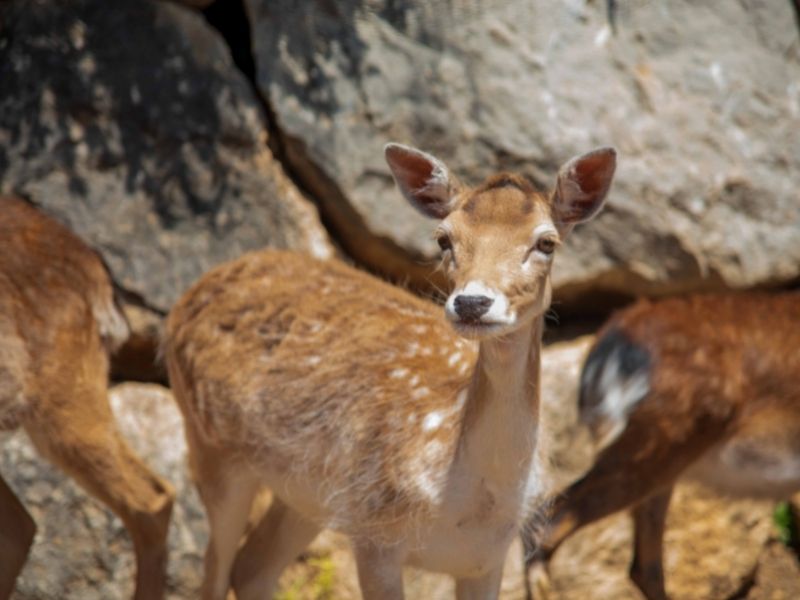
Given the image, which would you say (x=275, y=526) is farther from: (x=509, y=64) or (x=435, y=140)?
(x=509, y=64)

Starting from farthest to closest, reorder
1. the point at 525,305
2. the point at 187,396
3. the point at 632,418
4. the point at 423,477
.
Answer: the point at 632,418
the point at 187,396
the point at 423,477
the point at 525,305

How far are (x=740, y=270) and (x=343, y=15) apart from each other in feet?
8.17

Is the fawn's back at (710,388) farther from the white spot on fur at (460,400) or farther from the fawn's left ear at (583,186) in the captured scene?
the fawn's left ear at (583,186)

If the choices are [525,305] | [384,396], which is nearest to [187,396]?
[384,396]

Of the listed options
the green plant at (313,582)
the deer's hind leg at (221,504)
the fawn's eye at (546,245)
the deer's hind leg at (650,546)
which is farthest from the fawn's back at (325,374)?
the deer's hind leg at (650,546)

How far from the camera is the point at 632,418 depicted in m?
6.72

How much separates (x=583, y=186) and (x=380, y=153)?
102 inches

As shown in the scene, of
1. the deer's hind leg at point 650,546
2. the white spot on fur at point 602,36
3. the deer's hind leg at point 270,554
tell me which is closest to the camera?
the deer's hind leg at point 270,554

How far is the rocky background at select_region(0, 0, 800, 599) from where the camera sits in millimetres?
7129

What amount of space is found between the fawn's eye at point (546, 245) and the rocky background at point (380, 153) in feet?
7.48

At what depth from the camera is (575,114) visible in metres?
7.61

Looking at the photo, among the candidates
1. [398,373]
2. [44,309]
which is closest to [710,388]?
[398,373]

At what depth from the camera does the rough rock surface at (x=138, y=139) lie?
710 centimetres

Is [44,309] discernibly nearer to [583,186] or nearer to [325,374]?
[325,374]
